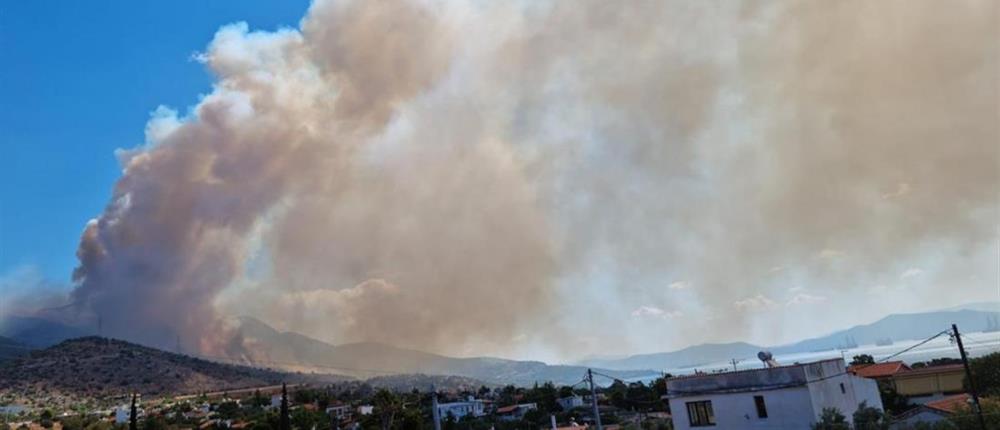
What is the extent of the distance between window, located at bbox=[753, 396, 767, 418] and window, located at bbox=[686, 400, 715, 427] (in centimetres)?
295

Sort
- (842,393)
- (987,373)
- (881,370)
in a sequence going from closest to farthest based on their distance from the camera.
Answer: (842,393) < (987,373) < (881,370)

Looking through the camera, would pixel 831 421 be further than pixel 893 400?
No

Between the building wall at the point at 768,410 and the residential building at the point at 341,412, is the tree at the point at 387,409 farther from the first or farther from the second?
the building wall at the point at 768,410

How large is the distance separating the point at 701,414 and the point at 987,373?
27712mm

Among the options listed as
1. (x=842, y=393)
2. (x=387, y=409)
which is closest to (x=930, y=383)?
(x=842, y=393)

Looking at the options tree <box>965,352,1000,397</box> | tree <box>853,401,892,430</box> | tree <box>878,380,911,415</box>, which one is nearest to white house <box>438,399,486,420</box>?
tree <box>878,380,911,415</box>

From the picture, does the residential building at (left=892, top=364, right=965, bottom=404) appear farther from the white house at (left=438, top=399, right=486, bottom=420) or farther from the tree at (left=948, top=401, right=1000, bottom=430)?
the white house at (left=438, top=399, right=486, bottom=420)

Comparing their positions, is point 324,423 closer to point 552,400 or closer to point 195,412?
point 195,412

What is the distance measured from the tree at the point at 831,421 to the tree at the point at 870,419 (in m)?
2.14

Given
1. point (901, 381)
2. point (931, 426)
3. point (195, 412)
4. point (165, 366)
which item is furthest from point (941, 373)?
point (165, 366)

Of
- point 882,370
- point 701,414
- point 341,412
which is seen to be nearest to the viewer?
point 701,414

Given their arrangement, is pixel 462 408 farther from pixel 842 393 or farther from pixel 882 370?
pixel 842 393

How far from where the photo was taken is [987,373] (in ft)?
161

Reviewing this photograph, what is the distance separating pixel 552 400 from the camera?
9662 centimetres
